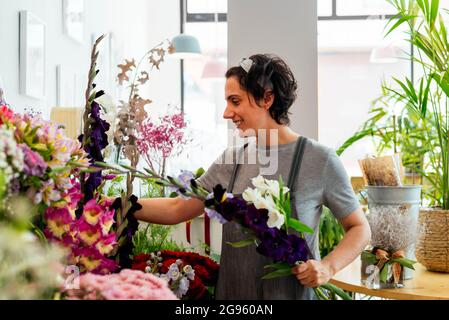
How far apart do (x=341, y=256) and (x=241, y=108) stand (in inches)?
19.2

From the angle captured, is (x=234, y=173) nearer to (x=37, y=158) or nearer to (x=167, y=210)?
(x=167, y=210)

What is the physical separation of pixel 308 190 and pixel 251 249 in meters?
0.22

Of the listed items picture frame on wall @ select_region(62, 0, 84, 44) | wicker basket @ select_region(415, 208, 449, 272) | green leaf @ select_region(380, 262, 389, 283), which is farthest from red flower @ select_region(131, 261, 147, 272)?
picture frame on wall @ select_region(62, 0, 84, 44)

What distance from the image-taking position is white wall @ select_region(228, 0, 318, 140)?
3.54 meters

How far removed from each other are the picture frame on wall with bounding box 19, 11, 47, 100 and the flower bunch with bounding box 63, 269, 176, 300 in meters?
3.14

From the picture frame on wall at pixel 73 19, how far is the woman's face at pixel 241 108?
121 inches

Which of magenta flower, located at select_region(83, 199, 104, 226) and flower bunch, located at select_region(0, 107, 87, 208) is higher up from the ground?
flower bunch, located at select_region(0, 107, 87, 208)

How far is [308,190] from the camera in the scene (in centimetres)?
155

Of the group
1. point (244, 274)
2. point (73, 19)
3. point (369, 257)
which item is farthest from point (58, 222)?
point (73, 19)

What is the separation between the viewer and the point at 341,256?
1.40 m

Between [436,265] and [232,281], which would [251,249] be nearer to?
[232,281]

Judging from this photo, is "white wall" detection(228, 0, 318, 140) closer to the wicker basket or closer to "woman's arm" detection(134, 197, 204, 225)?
the wicker basket
